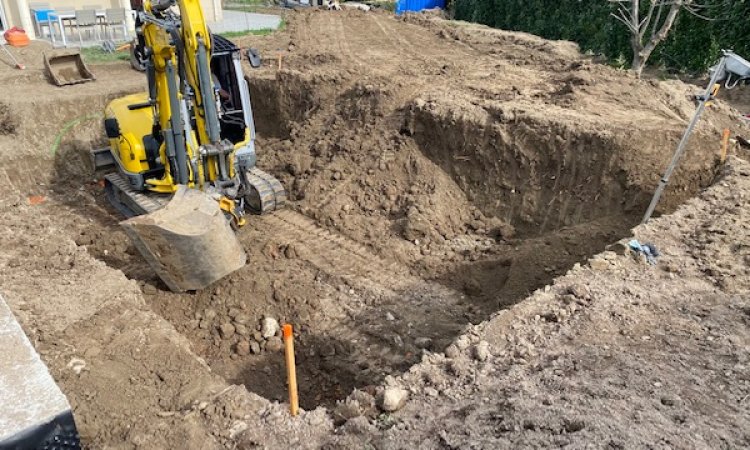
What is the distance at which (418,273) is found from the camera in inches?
318

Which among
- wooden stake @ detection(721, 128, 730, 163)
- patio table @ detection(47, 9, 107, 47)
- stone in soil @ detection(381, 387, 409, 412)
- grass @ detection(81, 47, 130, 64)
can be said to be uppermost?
patio table @ detection(47, 9, 107, 47)

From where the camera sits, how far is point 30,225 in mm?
7586

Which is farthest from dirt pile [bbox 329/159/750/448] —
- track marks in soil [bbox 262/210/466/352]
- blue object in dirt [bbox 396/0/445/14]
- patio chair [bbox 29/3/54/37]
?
blue object in dirt [bbox 396/0/445/14]

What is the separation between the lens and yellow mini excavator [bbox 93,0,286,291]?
6383 mm

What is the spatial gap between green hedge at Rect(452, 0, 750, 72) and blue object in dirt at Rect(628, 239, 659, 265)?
1200 cm

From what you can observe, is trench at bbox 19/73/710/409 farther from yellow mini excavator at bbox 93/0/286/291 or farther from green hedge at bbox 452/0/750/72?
green hedge at bbox 452/0/750/72

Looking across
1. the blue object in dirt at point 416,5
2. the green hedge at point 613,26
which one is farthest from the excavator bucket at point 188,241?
the blue object in dirt at point 416,5

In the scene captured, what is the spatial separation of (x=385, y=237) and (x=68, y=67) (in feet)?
31.2

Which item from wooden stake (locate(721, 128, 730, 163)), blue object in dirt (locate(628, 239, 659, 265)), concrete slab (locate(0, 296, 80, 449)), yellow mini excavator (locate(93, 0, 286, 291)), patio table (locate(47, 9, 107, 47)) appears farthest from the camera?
patio table (locate(47, 9, 107, 47))

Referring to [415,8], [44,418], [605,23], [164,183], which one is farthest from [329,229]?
[415,8]

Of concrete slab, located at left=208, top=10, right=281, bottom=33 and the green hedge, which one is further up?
the green hedge

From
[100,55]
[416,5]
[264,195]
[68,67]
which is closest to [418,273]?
[264,195]

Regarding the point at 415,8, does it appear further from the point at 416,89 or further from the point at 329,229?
the point at 329,229

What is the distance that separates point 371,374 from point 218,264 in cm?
222
